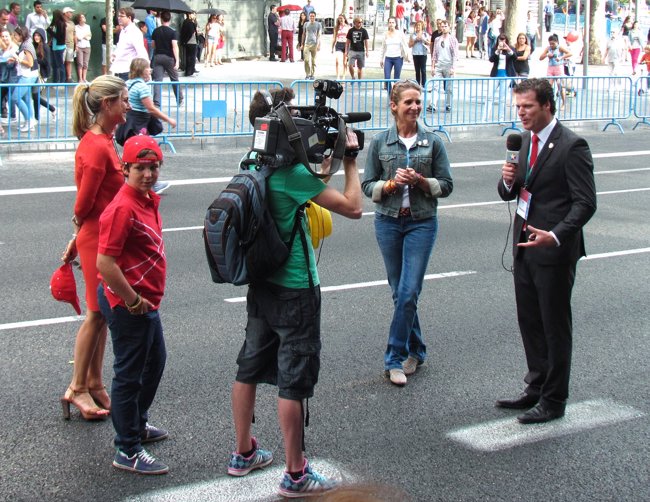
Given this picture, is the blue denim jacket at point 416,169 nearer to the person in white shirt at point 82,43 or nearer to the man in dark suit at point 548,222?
the man in dark suit at point 548,222

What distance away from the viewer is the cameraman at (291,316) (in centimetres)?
454

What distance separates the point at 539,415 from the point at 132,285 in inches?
95.3

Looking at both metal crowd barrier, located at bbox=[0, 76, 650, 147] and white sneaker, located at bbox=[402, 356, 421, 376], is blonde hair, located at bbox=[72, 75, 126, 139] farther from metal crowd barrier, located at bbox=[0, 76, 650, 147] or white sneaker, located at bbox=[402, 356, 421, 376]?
metal crowd barrier, located at bbox=[0, 76, 650, 147]

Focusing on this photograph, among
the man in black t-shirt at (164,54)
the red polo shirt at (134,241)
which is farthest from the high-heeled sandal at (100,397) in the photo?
the man in black t-shirt at (164,54)

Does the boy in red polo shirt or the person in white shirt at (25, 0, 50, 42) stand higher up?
the person in white shirt at (25, 0, 50, 42)

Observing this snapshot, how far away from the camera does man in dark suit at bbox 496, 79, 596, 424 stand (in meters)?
5.43

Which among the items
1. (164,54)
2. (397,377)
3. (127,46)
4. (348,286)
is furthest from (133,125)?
(164,54)

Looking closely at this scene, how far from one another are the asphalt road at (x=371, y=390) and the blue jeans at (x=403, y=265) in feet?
0.84

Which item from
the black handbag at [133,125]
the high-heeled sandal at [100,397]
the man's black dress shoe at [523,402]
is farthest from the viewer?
the black handbag at [133,125]

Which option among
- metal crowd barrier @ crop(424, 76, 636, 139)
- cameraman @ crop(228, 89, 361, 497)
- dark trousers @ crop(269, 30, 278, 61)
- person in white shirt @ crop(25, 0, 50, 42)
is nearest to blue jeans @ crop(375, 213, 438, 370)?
cameraman @ crop(228, 89, 361, 497)

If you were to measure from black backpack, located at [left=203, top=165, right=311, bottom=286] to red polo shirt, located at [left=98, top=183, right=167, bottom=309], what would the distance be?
1.43 ft

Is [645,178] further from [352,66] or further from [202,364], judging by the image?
[352,66]

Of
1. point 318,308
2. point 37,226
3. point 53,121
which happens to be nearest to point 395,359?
point 318,308

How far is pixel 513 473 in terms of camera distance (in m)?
4.98
